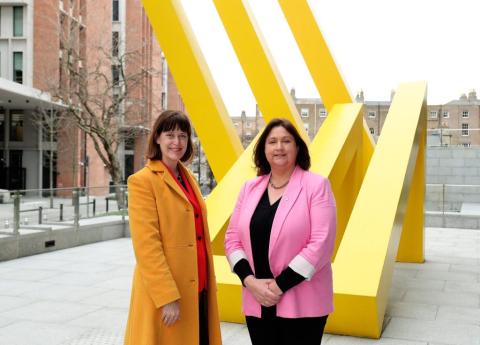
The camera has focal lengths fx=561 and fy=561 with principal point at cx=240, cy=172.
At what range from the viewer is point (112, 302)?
6371 mm

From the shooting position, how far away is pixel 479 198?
51.3ft

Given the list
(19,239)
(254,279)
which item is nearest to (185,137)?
(254,279)

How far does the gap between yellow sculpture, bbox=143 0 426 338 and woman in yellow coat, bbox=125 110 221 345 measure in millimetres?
2355

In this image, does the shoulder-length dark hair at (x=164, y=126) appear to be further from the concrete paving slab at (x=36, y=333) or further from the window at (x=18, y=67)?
the window at (x=18, y=67)

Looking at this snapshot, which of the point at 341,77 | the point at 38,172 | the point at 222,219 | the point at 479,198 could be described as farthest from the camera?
the point at 38,172

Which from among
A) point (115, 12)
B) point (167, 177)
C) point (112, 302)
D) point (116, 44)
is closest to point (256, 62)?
point (112, 302)

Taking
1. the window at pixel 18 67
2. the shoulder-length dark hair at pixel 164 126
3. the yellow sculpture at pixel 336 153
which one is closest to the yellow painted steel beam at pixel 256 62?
the yellow sculpture at pixel 336 153

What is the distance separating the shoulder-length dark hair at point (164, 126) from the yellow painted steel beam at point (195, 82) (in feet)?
14.5

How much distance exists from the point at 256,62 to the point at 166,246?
5437 mm

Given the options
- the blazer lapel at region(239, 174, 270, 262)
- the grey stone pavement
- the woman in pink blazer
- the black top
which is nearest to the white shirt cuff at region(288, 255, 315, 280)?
the woman in pink blazer

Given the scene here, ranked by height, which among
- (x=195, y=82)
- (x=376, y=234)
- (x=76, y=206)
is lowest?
(x=76, y=206)

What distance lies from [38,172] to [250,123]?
73024mm

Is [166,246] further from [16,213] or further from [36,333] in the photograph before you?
[16,213]

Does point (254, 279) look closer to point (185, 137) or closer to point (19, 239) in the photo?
point (185, 137)
